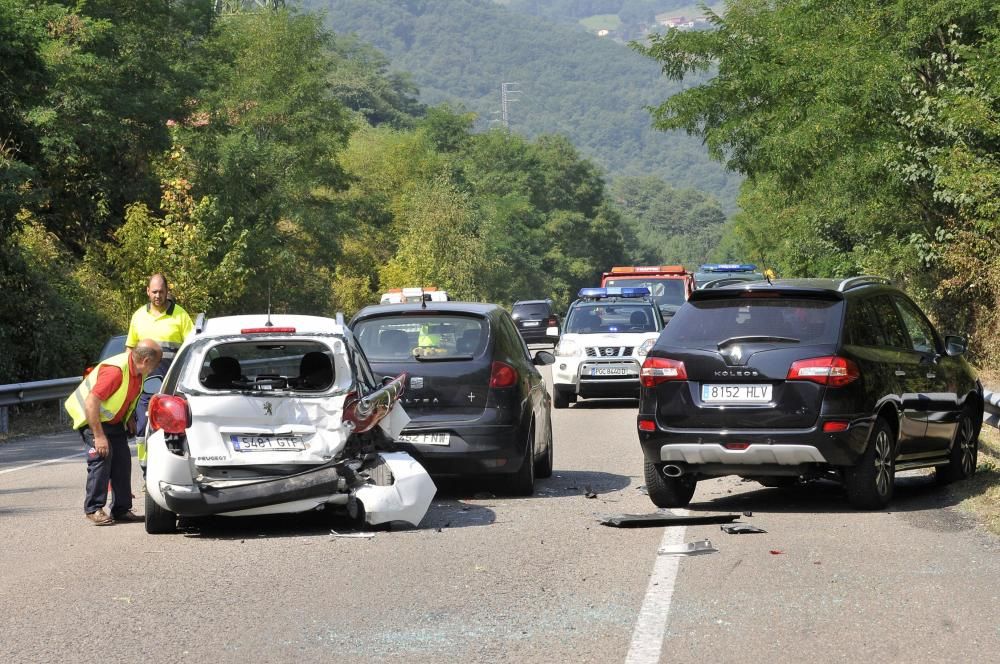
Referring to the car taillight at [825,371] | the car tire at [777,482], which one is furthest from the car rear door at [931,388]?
the car taillight at [825,371]

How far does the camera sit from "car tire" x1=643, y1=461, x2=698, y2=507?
11.3 m

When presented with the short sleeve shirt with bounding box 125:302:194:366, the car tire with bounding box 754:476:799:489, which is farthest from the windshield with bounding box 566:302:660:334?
the short sleeve shirt with bounding box 125:302:194:366

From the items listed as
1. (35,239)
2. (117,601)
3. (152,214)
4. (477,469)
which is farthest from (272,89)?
(117,601)

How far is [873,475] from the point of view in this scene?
1091cm

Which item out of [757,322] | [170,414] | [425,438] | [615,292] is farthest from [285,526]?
[615,292]

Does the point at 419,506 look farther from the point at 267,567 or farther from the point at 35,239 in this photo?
the point at 35,239

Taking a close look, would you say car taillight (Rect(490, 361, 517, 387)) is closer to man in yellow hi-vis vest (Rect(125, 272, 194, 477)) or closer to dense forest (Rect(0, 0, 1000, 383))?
man in yellow hi-vis vest (Rect(125, 272, 194, 477))

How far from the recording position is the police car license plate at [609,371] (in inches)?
915

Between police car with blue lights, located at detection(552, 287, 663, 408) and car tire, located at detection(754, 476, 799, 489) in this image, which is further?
police car with blue lights, located at detection(552, 287, 663, 408)

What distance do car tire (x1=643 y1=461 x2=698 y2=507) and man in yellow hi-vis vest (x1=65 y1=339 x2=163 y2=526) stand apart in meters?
3.77

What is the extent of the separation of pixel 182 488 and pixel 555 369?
557 inches

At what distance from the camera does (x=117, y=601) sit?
7.88 metres

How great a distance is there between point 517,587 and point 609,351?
1534cm

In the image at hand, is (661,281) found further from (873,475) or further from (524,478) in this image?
(873,475)
